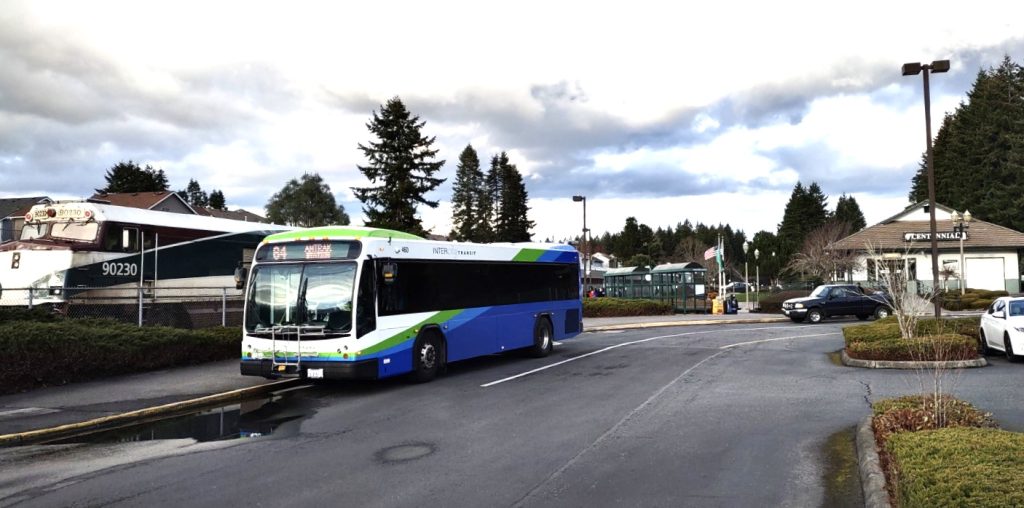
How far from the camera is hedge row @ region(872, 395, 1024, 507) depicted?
4719 mm

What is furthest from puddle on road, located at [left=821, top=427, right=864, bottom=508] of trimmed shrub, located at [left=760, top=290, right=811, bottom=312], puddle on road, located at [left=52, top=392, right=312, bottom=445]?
trimmed shrub, located at [left=760, top=290, right=811, bottom=312]

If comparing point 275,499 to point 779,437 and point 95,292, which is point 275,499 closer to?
point 779,437

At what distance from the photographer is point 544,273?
18531 millimetres

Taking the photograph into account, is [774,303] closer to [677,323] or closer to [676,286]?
Answer: [676,286]

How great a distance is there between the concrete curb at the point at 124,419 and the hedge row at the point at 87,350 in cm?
307

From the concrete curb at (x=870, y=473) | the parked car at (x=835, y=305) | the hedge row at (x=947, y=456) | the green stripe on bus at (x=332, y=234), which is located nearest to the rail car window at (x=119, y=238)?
the green stripe on bus at (x=332, y=234)

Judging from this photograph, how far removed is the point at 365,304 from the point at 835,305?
26107 mm

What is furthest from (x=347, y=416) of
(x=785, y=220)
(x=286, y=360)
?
(x=785, y=220)

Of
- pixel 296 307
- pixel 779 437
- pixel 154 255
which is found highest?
pixel 154 255

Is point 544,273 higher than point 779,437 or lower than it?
higher

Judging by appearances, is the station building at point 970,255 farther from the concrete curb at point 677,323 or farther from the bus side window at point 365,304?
the bus side window at point 365,304

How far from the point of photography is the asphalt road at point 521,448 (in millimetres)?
6223

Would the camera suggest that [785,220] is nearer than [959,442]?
No

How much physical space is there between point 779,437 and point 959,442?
7.98 feet
